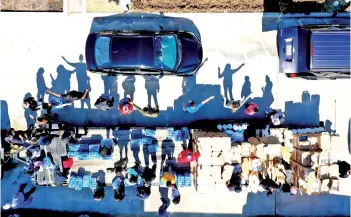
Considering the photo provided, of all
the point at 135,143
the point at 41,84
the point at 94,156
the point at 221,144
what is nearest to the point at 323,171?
the point at 221,144

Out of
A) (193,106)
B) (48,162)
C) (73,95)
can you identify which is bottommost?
(48,162)

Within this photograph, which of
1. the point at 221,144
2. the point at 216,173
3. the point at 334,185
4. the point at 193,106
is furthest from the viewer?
the point at 193,106

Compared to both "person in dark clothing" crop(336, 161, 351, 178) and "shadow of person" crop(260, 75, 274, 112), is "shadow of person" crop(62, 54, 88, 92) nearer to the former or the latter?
"shadow of person" crop(260, 75, 274, 112)

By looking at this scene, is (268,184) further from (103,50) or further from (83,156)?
(103,50)

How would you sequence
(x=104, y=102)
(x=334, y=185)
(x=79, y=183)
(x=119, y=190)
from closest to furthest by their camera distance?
(x=334, y=185), (x=104, y=102), (x=119, y=190), (x=79, y=183)

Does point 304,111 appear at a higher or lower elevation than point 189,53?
lower

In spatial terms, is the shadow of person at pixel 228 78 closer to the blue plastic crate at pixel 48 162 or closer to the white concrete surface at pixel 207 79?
the white concrete surface at pixel 207 79
